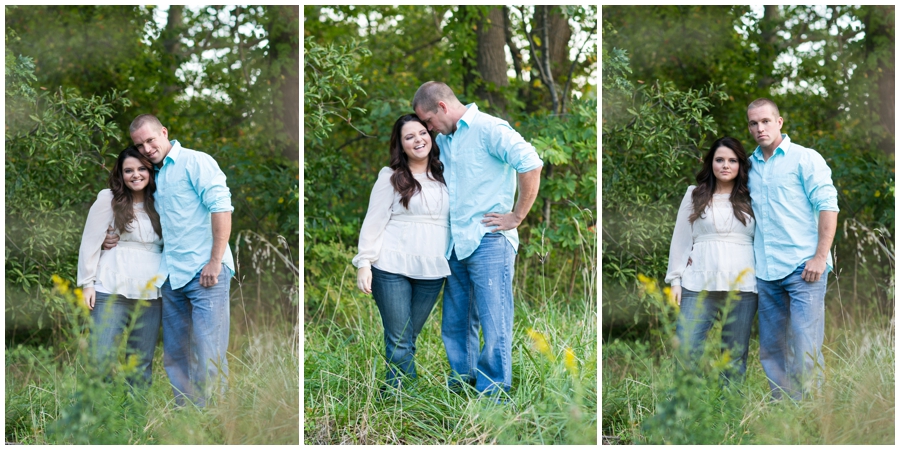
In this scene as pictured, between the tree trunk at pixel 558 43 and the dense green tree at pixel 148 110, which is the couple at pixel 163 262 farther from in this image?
the tree trunk at pixel 558 43

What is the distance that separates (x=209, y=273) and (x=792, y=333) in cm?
Result: 251

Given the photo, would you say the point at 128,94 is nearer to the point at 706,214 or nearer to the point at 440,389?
the point at 440,389

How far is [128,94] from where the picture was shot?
11.8ft

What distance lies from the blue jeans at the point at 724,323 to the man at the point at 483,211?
0.76 metres

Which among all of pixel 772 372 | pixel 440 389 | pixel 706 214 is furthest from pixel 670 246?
pixel 440 389

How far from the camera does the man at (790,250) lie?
3318mm

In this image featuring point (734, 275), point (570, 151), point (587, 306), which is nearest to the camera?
point (734, 275)

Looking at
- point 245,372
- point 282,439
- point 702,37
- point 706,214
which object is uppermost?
point 702,37

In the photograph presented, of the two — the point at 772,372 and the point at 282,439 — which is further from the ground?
the point at 772,372

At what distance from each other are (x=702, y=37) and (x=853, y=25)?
710 millimetres

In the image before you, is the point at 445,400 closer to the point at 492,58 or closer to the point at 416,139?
the point at 416,139

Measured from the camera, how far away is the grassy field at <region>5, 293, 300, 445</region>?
11.1 ft

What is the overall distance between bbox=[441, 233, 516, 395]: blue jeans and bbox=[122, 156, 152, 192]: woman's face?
136 cm

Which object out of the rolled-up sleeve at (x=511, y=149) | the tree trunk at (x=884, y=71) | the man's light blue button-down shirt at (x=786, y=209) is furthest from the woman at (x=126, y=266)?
the tree trunk at (x=884, y=71)
